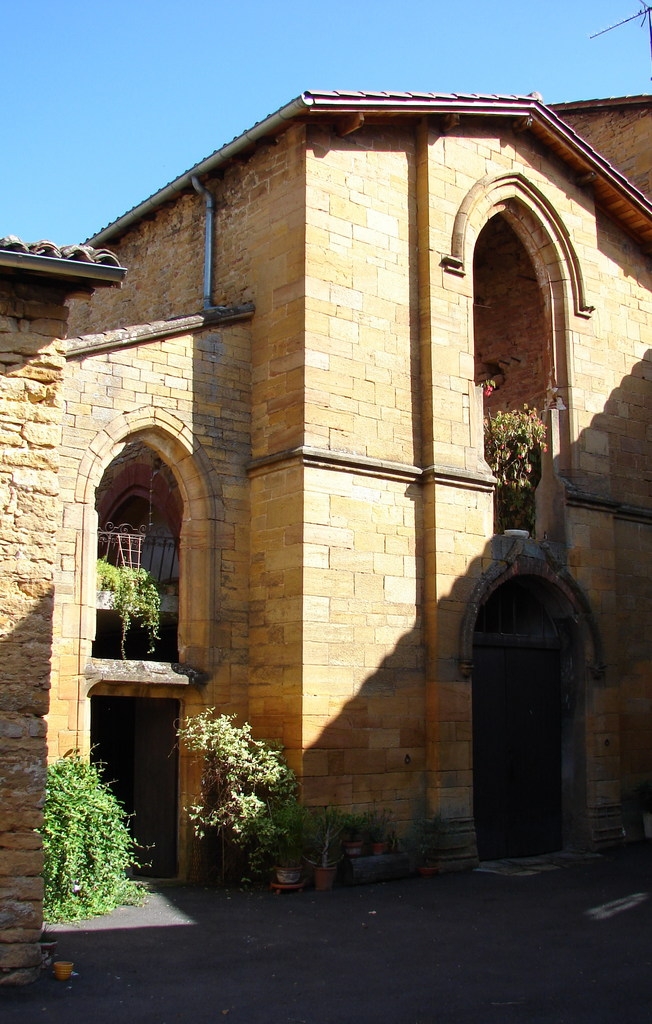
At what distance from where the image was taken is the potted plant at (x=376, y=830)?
10281mm

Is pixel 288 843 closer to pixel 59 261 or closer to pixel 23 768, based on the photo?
pixel 23 768

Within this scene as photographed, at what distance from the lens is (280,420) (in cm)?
1086

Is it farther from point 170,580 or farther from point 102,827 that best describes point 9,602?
point 170,580

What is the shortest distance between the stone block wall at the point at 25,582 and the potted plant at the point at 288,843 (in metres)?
3.53

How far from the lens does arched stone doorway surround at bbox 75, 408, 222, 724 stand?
1021cm

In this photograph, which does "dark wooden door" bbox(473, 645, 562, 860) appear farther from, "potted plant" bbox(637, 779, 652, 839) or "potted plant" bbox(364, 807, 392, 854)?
"potted plant" bbox(364, 807, 392, 854)

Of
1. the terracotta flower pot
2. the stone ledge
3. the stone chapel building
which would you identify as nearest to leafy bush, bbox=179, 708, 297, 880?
the stone chapel building

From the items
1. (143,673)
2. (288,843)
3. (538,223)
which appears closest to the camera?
(288,843)

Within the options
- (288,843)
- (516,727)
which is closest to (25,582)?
(288,843)

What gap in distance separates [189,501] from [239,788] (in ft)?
9.11

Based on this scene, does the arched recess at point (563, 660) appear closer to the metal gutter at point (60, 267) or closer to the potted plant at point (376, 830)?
the potted plant at point (376, 830)

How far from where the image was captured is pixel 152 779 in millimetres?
11148

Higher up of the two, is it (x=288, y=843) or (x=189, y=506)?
(x=189, y=506)

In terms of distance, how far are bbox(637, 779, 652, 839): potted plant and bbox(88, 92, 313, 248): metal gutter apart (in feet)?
27.5
